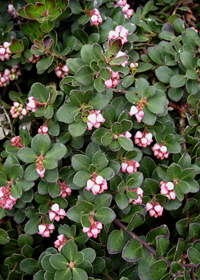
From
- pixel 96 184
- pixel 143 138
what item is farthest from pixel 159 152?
pixel 96 184

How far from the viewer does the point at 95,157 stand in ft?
3.51

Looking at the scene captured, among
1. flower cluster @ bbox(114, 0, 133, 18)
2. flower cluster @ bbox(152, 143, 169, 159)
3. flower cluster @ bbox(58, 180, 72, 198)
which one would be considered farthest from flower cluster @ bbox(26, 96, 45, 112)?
flower cluster @ bbox(114, 0, 133, 18)

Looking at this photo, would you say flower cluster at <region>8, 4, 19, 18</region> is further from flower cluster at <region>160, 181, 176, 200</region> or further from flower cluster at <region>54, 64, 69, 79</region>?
flower cluster at <region>160, 181, 176, 200</region>

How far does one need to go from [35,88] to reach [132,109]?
45 centimetres

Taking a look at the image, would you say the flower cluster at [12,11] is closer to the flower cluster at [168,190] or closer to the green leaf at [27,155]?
the green leaf at [27,155]

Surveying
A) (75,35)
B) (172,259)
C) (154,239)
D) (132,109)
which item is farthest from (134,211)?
(75,35)

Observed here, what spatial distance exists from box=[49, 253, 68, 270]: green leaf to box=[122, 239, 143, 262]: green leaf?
0.80 feet

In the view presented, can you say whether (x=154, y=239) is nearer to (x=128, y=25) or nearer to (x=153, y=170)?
(x=153, y=170)

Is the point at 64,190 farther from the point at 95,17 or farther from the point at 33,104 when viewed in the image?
the point at 95,17

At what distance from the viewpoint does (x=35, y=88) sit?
1.15 meters

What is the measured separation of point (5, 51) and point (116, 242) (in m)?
1.10

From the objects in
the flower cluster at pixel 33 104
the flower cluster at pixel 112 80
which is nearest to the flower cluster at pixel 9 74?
the flower cluster at pixel 33 104

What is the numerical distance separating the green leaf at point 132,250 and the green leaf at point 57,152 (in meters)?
0.46

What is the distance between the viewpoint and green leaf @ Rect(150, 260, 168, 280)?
3.18 ft
